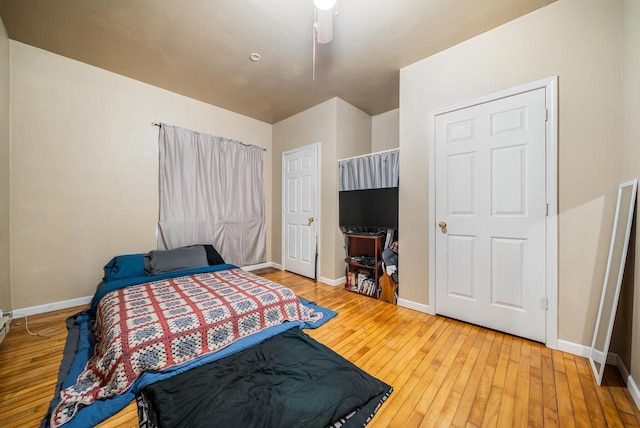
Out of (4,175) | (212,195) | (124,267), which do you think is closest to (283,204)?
(212,195)

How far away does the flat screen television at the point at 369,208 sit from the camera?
2921 millimetres

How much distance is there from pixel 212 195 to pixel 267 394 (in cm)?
301

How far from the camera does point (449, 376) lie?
5.12 feet

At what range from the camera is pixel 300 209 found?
13.0ft

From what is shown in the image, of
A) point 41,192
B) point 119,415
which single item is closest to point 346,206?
point 119,415

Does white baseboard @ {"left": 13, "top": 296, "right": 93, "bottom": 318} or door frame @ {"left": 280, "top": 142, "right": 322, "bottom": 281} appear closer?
→ white baseboard @ {"left": 13, "top": 296, "right": 93, "bottom": 318}

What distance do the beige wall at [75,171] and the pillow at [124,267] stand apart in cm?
21

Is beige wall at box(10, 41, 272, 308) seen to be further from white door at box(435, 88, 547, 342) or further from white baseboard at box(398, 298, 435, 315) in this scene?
white door at box(435, 88, 547, 342)

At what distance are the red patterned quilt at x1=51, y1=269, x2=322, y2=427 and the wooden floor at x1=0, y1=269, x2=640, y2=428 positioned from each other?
19 cm

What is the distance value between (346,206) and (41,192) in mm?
3464

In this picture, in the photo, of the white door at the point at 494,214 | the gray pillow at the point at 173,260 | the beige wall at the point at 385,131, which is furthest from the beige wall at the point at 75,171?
the white door at the point at 494,214

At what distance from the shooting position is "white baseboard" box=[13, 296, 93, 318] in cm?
239

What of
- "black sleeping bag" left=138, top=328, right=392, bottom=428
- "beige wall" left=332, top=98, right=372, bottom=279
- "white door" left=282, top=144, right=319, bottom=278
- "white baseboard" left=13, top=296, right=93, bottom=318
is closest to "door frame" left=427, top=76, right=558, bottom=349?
"black sleeping bag" left=138, top=328, right=392, bottom=428

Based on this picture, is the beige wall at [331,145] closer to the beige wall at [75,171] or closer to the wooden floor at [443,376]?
the wooden floor at [443,376]
